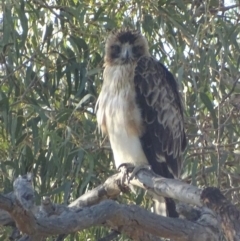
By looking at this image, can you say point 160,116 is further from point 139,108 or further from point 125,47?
point 125,47

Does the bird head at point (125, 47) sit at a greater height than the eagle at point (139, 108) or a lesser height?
greater

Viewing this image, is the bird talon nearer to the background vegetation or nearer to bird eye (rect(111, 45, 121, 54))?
the background vegetation

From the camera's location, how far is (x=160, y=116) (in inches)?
168

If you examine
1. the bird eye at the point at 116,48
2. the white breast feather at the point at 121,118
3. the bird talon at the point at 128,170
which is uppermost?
the bird eye at the point at 116,48

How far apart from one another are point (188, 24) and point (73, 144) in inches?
32.0

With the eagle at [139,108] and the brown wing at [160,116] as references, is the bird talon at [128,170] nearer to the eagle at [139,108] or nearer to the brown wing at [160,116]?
the eagle at [139,108]

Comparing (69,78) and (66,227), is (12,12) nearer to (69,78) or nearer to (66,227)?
(69,78)

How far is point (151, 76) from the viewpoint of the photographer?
4.24m

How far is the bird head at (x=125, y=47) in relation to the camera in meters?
4.35

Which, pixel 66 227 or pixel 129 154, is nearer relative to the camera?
pixel 66 227

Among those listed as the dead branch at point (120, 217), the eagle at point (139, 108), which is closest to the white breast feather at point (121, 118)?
the eagle at point (139, 108)

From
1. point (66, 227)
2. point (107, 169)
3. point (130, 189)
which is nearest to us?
point (66, 227)

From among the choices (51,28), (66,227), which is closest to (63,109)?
(51,28)

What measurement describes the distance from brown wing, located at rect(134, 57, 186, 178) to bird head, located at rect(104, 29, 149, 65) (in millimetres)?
85
